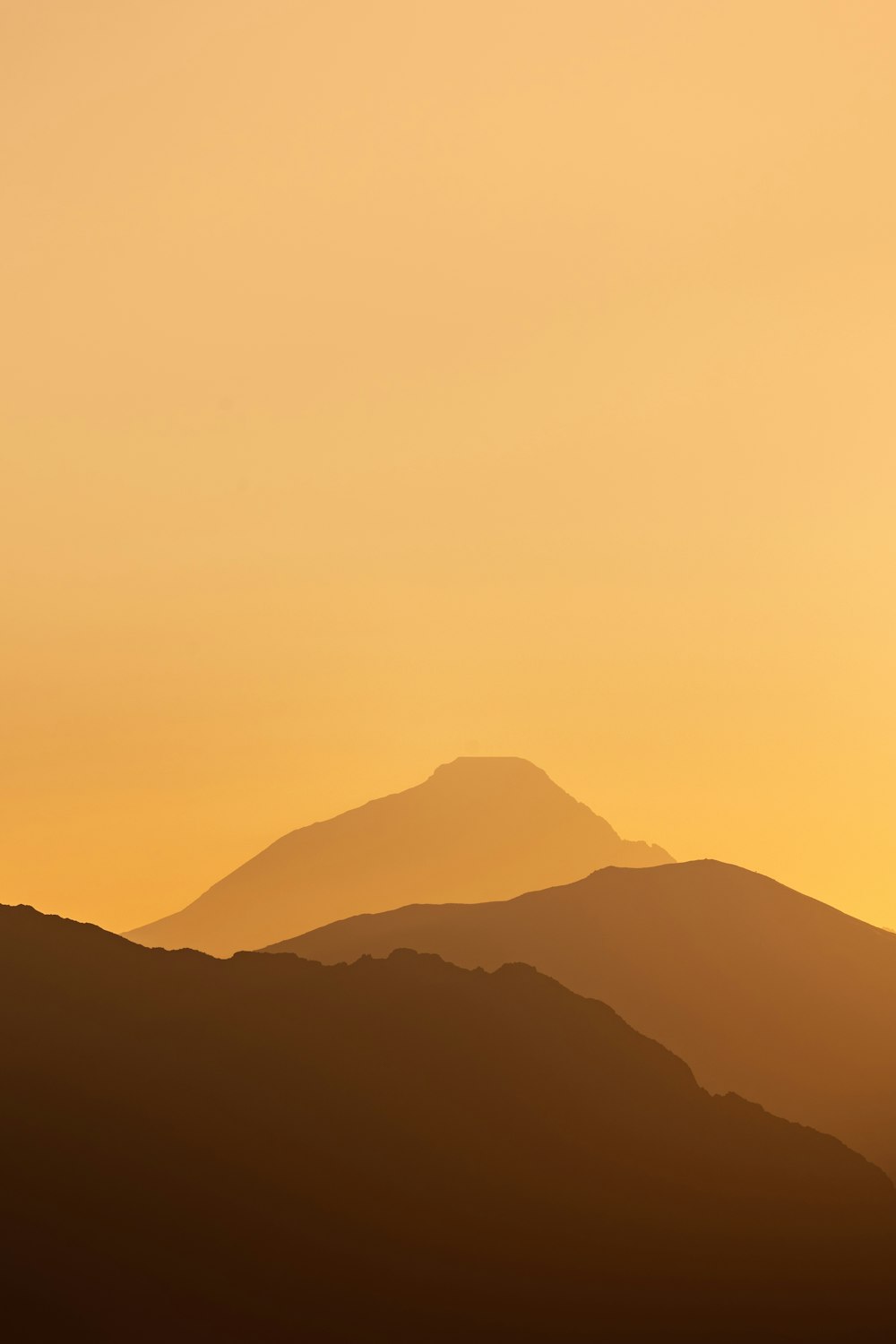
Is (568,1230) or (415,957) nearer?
(568,1230)

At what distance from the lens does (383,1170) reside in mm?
114312

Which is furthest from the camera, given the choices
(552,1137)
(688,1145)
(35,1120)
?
(688,1145)

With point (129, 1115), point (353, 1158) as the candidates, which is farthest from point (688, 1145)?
point (129, 1115)

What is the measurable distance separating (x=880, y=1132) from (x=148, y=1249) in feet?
381

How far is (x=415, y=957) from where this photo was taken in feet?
469

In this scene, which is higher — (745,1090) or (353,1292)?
(745,1090)

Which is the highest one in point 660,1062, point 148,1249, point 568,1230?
point 660,1062

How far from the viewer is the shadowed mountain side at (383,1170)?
98.4 m

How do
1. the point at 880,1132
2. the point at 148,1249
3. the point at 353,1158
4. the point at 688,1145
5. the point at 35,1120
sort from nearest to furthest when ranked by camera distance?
the point at 148,1249 → the point at 35,1120 → the point at 353,1158 → the point at 688,1145 → the point at 880,1132

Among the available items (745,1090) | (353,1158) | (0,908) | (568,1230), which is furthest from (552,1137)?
(745,1090)

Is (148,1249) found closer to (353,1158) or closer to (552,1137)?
(353,1158)

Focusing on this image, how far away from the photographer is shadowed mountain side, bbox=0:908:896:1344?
3873 inches

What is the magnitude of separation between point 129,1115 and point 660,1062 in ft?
181

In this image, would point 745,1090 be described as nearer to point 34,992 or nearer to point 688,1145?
point 688,1145
